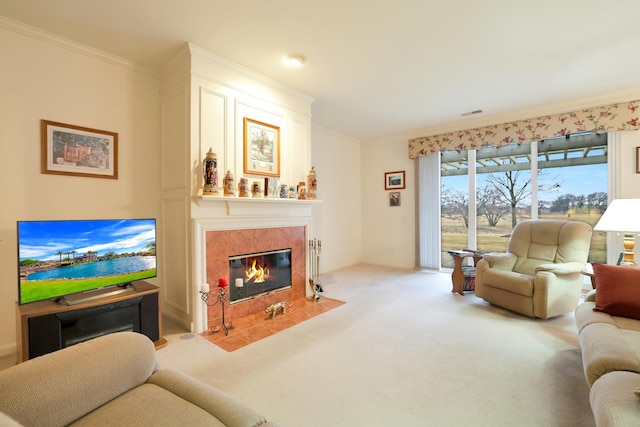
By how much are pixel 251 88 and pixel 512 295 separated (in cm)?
363

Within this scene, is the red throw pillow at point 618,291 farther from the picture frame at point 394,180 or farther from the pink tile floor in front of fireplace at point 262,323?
the picture frame at point 394,180

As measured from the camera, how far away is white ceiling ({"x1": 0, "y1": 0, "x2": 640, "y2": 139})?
6.97ft

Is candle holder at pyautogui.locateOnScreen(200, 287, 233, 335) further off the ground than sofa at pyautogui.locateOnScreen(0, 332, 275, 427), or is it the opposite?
sofa at pyautogui.locateOnScreen(0, 332, 275, 427)

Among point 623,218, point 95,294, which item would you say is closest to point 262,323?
point 95,294

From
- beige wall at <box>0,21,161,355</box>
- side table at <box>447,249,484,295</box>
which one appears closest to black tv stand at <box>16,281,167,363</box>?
beige wall at <box>0,21,161,355</box>

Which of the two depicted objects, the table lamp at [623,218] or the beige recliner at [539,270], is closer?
the table lamp at [623,218]

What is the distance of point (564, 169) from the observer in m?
4.19

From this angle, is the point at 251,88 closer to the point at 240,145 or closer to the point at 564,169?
the point at 240,145

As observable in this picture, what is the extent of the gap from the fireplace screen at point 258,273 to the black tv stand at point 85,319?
747mm

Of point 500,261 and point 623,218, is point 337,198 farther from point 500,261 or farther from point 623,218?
point 623,218

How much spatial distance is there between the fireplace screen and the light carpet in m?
0.61

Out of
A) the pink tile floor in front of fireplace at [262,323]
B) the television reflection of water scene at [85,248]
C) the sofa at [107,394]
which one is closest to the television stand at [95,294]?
the television reflection of water scene at [85,248]

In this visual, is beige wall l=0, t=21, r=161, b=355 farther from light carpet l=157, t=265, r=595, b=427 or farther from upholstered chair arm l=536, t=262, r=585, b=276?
upholstered chair arm l=536, t=262, r=585, b=276

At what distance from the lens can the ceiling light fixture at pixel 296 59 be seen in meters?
2.78
